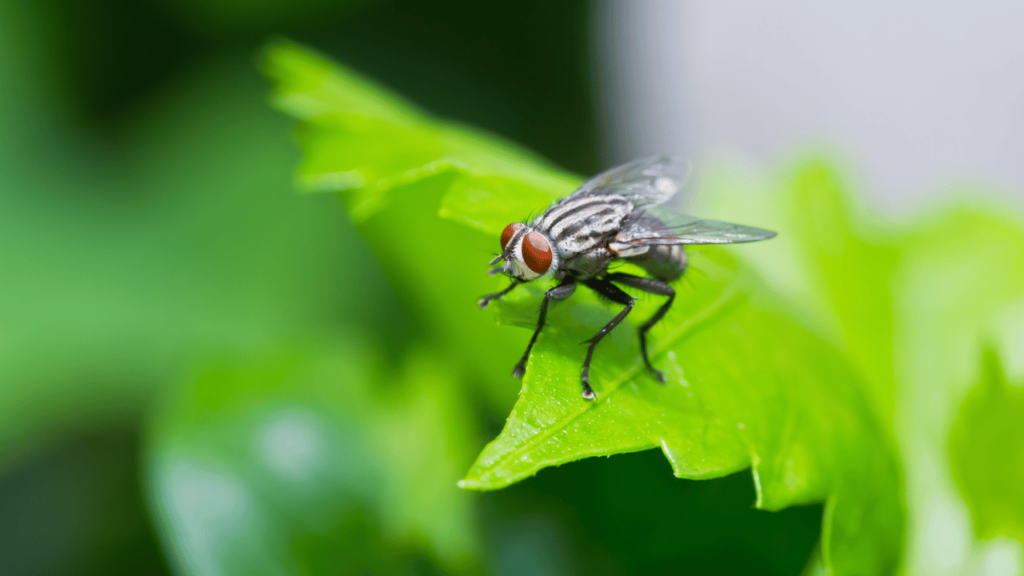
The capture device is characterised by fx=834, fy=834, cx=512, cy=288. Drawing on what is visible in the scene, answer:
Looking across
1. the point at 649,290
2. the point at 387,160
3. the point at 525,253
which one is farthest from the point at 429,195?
the point at 649,290

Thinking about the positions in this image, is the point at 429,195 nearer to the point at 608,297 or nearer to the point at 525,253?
A: the point at 525,253

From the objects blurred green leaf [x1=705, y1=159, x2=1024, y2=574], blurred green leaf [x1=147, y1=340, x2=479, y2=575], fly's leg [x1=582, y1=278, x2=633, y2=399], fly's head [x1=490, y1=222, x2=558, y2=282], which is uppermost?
fly's head [x1=490, y1=222, x2=558, y2=282]

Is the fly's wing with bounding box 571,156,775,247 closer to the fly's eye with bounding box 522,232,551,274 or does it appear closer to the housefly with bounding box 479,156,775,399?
the housefly with bounding box 479,156,775,399

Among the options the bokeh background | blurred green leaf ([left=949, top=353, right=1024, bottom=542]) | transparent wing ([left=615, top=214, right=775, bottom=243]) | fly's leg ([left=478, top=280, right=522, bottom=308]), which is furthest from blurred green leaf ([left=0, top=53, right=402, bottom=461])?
blurred green leaf ([left=949, top=353, right=1024, bottom=542])

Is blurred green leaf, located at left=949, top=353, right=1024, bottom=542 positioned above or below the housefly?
below

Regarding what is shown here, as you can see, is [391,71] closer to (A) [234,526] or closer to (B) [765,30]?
(B) [765,30]

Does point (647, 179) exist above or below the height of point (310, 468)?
above
